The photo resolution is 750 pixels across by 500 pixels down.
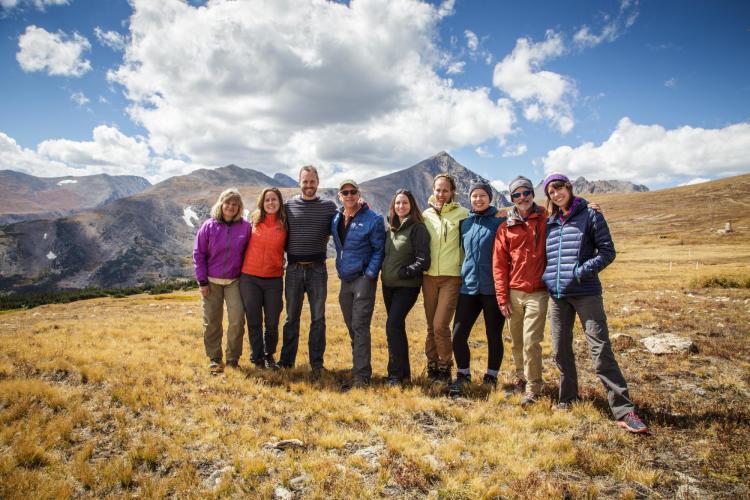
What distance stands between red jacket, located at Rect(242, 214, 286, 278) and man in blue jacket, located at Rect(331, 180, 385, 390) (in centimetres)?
134

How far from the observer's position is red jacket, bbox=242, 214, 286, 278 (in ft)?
26.4

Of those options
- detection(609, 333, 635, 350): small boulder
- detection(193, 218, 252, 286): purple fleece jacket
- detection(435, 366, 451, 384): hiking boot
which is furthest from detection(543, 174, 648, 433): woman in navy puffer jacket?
detection(193, 218, 252, 286): purple fleece jacket

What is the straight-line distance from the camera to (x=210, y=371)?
809 cm

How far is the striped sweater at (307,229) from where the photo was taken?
7965 mm

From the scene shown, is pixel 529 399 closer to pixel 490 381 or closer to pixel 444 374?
pixel 490 381

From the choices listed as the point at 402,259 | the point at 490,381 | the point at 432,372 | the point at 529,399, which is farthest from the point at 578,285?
the point at 432,372

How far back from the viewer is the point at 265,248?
8.05 metres

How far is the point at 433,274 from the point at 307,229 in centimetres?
292

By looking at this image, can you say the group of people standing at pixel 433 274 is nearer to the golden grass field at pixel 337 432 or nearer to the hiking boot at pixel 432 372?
the hiking boot at pixel 432 372

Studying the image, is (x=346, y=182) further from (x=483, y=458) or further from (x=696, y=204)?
(x=696, y=204)

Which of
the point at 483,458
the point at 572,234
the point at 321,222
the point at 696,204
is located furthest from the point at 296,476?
the point at 696,204

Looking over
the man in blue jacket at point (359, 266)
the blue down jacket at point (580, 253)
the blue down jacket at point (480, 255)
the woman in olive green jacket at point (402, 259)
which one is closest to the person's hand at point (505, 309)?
the blue down jacket at point (480, 255)

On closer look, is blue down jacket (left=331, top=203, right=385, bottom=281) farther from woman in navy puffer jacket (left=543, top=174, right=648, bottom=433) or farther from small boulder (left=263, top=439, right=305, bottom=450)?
small boulder (left=263, top=439, right=305, bottom=450)

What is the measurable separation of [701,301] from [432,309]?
53.9 ft
